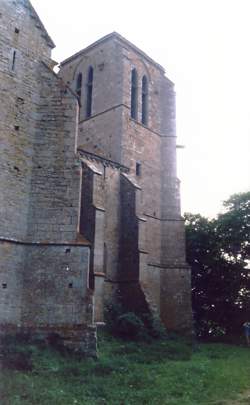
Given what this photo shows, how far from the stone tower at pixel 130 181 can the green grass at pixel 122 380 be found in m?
6.80

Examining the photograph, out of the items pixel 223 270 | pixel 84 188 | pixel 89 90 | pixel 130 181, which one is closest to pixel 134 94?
pixel 89 90

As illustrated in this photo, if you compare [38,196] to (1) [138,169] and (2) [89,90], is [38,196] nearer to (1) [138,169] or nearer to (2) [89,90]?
(1) [138,169]

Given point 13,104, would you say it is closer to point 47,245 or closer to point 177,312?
point 47,245

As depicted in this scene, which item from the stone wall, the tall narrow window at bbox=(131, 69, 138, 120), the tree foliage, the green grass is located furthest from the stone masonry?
the tree foliage

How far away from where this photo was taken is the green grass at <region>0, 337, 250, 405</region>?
31.0 ft

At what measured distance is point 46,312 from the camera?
1321 centimetres

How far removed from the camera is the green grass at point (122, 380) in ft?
31.0

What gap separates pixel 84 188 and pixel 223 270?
1122cm

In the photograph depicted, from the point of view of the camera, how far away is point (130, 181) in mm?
24734

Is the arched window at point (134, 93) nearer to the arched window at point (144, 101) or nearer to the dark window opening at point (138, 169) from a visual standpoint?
the arched window at point (144, 101)

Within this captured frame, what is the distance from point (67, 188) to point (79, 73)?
65.7 ft

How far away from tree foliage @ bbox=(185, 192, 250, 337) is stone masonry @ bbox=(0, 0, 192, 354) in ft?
10.2

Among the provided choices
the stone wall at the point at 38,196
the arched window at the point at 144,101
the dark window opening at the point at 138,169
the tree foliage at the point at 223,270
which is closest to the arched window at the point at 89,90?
the arched window at the point at 144,101

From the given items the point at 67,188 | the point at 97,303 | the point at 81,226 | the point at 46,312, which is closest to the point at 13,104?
the point at 67,188
